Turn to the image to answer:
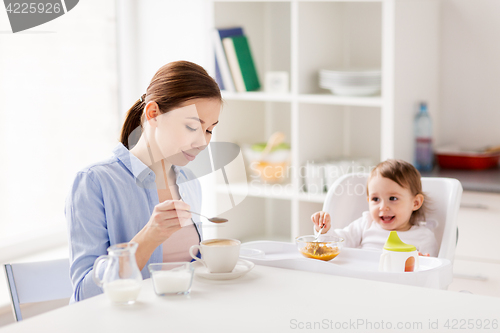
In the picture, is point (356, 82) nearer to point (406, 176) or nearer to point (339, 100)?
point (339, 100)

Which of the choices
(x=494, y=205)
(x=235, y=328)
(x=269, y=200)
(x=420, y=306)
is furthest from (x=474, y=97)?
(x=235, y=328)

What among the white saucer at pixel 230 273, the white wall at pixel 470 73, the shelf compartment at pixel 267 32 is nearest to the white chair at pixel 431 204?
→ the white saucer at pixel 230 273

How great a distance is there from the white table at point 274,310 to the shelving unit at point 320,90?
1295 millimetres

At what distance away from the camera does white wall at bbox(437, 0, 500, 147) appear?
2609 mm

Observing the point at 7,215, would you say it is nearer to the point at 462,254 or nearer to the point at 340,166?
the point at 340,166

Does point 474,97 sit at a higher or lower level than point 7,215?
higher

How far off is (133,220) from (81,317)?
43 cm

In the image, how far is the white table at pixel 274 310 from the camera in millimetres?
977

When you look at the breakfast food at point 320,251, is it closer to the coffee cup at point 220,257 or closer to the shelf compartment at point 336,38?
the coffee cup at point 220,257

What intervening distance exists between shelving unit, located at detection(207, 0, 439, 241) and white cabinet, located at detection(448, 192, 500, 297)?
1.25 feet

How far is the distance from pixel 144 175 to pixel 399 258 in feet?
2.19

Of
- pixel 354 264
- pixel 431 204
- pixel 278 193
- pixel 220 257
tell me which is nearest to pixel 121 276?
pixel 220 257

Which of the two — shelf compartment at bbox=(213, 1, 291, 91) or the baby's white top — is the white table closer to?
the baby's white top

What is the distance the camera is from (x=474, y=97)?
269cm
